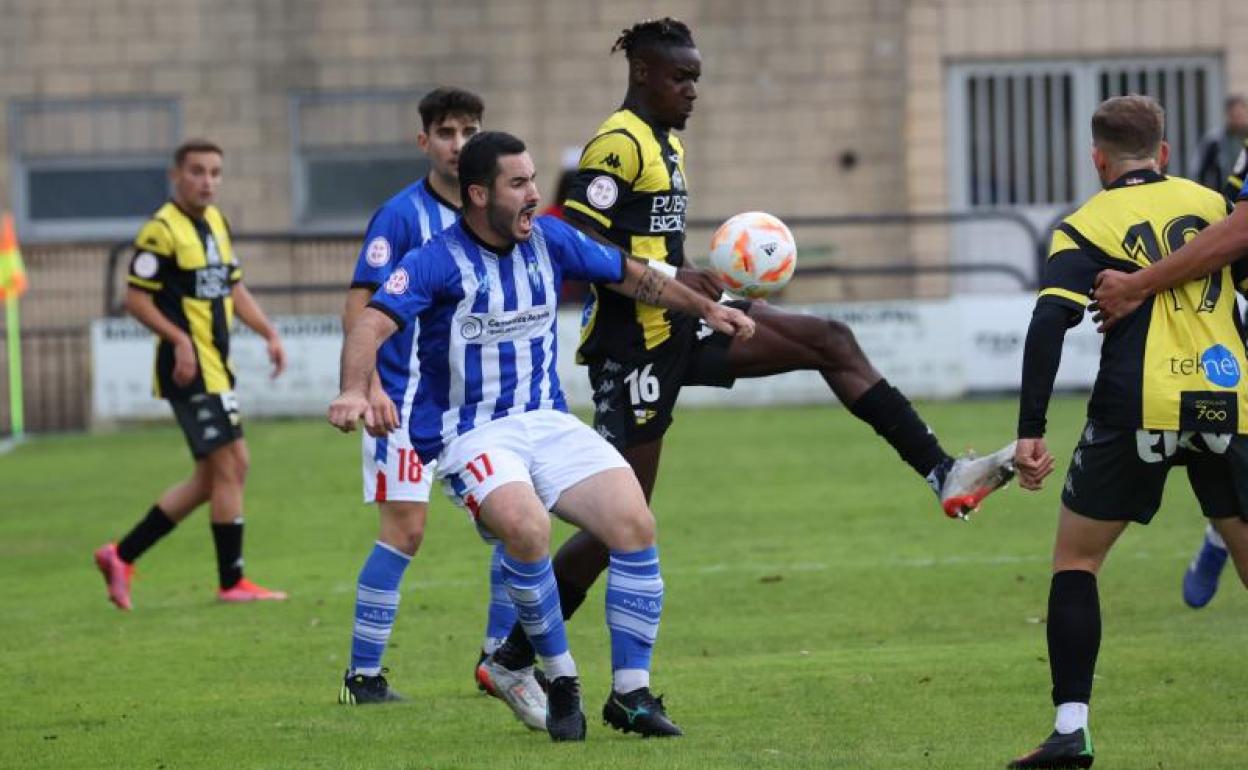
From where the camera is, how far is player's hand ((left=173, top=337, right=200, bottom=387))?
11367mm

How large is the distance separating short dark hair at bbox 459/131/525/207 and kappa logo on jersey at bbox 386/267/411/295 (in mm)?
333

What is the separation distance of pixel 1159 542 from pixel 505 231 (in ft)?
20.2

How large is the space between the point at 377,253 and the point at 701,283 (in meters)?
1.37

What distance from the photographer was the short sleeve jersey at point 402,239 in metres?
8.34

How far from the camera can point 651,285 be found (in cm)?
754

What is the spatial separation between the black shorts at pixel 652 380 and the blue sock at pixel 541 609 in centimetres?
96

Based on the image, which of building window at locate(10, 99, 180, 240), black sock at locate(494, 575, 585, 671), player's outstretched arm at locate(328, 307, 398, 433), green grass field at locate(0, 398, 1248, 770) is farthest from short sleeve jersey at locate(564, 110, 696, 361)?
building window at locate(10, 99, 180, 240)

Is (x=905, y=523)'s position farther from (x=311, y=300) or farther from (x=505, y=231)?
(x=311, y=300)

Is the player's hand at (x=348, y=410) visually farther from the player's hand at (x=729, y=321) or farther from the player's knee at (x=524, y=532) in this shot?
the player's hand at (x=729, y=321)

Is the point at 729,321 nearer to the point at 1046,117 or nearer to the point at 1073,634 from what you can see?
the point at 1073,634

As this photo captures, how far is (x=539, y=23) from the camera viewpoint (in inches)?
990

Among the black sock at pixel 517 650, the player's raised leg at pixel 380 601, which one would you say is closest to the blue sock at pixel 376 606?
the player's raised leg at pixel 380 601

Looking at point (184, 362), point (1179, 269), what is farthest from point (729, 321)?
point (184, 362)

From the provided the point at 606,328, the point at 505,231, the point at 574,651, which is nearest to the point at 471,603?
the point at 574,651
